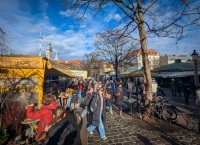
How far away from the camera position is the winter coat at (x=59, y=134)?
281 cm

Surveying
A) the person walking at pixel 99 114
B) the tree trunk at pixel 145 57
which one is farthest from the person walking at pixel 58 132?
the tree trunk at pixel 145 57

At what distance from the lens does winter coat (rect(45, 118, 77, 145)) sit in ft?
9.21

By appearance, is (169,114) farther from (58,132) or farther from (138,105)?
(58,132)

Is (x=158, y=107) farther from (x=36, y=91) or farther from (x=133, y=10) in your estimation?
(x=36, y=91)

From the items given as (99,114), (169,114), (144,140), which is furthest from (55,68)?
(169,114)

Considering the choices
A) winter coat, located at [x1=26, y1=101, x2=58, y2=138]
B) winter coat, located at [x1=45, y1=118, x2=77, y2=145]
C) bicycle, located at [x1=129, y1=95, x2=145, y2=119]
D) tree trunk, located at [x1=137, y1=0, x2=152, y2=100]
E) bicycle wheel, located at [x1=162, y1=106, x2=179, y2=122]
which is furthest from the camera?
bicycle, located at [x1=129, y1=95, x2=145, y2=119]

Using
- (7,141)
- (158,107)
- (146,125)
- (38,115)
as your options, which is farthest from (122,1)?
(7,141)

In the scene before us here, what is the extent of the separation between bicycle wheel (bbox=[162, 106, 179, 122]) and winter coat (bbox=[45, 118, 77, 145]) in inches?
211

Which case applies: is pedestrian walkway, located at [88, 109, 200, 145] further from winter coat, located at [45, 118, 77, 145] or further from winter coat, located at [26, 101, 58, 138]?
winter coat, located at [45, 118, 77, 145]

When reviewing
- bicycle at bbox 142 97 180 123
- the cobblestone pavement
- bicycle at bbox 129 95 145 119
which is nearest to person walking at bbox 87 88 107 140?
the cobblestone pavement

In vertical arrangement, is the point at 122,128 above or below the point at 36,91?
Answer: below

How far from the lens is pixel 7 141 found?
4.24 meters

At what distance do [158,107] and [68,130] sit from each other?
18.5ft

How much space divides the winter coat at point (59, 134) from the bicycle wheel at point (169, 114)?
5.37m
